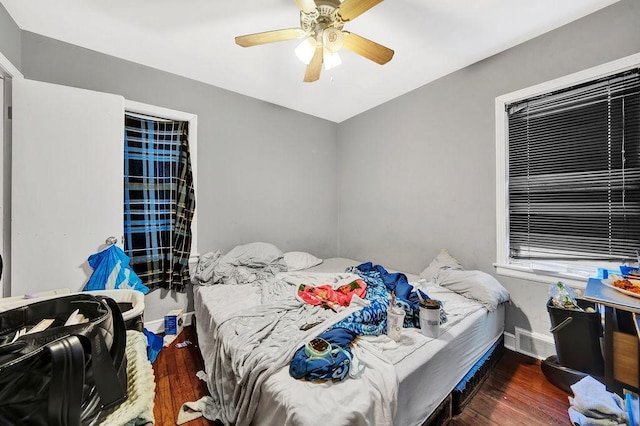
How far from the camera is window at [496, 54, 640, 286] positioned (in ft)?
5.72

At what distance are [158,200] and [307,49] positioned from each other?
2.00 meters

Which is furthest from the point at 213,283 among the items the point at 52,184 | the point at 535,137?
the point at 535,137

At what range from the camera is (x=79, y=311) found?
921 mm

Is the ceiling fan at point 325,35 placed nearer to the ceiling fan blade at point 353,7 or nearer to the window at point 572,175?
the ceiling fan blade at point 353,7

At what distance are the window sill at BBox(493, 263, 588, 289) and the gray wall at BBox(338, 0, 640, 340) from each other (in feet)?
0.17

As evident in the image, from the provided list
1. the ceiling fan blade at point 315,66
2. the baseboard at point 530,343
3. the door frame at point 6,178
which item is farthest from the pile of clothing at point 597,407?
the door frame at point 6,178

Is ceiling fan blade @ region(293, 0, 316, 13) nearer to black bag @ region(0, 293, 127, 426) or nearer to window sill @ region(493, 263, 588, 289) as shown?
black bag @ region(0, 293, 127, 426)

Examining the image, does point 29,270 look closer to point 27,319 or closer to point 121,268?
point 121,268

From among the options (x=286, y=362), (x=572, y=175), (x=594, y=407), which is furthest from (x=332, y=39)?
(x=594, y=407)

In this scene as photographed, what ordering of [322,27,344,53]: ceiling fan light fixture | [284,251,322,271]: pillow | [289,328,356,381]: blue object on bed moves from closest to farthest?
[289,328,356,381]: blue object on bed < [322,27,344,53]: ceiling fan light fixture < [284,251,322,271]: pillow

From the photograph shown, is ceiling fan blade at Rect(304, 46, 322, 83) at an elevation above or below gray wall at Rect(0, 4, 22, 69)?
below

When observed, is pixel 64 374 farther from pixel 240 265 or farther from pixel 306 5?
pixel 240 265

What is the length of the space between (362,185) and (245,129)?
67.8 inches

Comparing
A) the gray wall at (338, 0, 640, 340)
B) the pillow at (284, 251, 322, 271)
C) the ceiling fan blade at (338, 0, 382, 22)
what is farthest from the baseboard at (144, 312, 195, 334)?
the ceiling fan blade at (338, 0, 382, 22)
